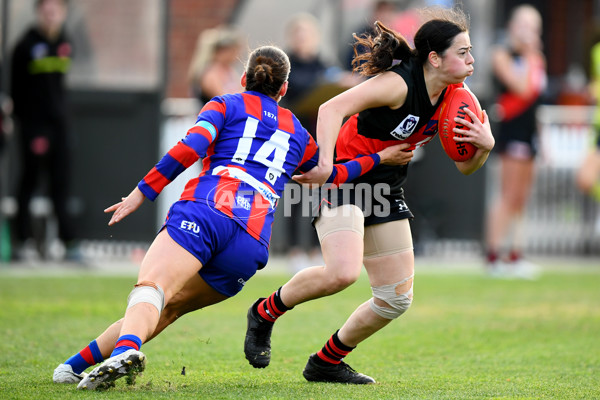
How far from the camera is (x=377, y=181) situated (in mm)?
5016

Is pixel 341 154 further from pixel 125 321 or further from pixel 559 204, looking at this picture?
pixel 559 204

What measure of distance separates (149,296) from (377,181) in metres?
1.47

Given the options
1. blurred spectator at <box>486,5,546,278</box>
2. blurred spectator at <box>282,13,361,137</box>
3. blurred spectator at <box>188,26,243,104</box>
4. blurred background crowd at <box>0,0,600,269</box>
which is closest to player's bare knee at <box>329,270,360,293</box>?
blurred background crowd at <box>0,0,600,269</box>

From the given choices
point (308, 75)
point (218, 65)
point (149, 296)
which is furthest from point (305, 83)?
point (149, 296)

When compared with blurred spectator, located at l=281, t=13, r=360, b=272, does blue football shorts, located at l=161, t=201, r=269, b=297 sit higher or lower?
lower

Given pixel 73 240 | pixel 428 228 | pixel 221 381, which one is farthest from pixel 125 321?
pixel 428 228

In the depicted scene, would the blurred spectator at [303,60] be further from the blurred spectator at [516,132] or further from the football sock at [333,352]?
the football sock at [333,352]

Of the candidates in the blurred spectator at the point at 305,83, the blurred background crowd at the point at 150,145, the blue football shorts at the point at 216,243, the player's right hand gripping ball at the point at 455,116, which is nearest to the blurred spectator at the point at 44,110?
the blurred background crowd at the point at 150,145

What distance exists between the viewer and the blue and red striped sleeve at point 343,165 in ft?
15.5

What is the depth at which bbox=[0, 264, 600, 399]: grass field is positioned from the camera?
4.54 meters

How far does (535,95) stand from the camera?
10555 mm

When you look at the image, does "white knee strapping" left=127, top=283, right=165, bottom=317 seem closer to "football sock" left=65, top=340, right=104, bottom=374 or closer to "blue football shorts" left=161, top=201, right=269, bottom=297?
"blue football shorts" left=161, top=201, right=269, bottom=297

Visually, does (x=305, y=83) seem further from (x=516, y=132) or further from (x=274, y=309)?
(x=274, y=309)

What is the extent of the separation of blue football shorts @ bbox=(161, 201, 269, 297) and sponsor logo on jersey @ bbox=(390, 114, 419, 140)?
97cm
